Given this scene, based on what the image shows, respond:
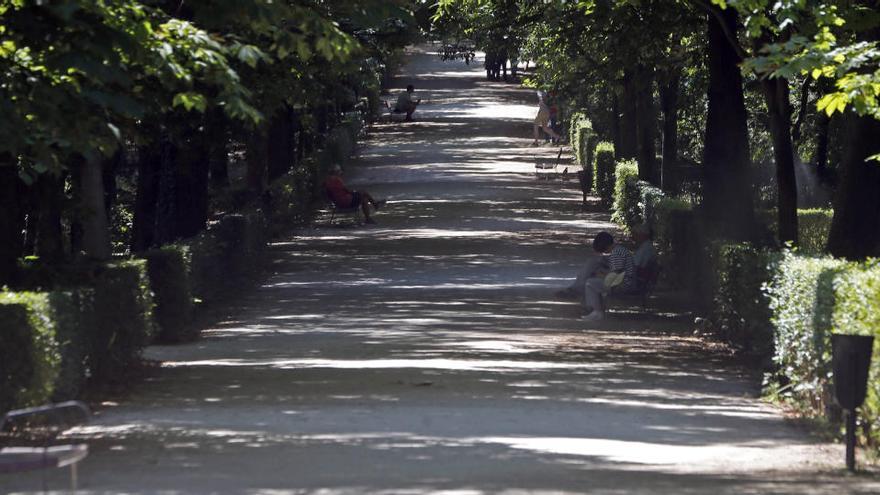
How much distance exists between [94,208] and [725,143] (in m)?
9.08

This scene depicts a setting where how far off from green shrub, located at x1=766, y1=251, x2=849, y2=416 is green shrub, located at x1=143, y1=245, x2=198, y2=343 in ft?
24.6

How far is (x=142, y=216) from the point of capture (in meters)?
28.1

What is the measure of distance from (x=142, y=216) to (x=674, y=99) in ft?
37.5

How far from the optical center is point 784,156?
20.4 metres

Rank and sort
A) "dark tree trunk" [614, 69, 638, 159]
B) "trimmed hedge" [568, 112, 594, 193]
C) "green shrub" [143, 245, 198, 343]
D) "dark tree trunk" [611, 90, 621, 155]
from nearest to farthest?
1. "green shrub" [143, 245, 198, 343]
2. "dark tree trunk" [614, 69, 638, 159]
3. "trimmed hedge" [568, 112, 594, 193]
4. "dark tree trunk" [611, 90, 621, 155]

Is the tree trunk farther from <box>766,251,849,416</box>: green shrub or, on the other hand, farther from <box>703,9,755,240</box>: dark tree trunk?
<box>766,251,849,416</box>: green shrub

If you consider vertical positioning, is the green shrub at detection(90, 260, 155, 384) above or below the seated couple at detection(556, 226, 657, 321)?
above

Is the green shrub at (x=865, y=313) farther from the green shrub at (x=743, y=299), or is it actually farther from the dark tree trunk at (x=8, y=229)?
the dark tree trunk at (x=8, y=229)

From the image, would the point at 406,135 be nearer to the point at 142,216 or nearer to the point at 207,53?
the point at 142,216

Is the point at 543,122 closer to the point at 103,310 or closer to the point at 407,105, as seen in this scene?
the point at 407,105

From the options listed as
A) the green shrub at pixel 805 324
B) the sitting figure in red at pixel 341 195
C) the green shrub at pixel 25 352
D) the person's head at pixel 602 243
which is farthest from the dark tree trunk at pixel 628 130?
the green shrub at pixel 25 352

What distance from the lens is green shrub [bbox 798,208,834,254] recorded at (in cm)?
3052

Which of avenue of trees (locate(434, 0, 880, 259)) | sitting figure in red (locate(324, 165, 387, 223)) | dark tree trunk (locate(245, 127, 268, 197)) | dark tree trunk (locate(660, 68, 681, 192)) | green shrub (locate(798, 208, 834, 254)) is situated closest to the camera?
avenue of trees (locate(434, 0, 880, 259))

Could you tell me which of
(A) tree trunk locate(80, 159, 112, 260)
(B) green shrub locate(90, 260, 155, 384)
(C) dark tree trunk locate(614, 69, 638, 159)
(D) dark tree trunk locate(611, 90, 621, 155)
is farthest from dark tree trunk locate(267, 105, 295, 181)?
(B) green shrub locate(90, 260, 155, 384)
